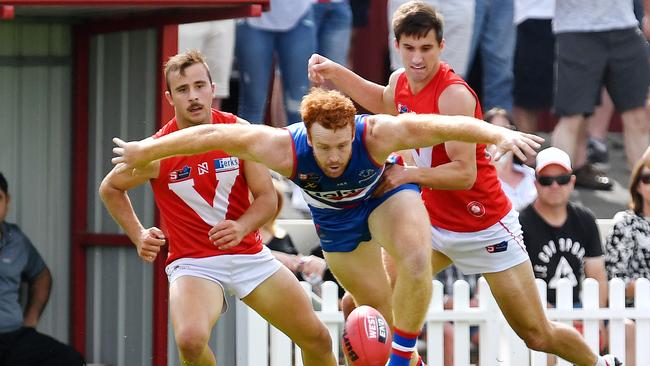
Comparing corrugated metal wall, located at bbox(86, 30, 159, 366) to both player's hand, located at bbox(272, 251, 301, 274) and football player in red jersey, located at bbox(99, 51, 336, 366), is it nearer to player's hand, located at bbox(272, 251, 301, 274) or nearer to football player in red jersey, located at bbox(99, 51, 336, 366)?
player's hand, located at bbox(272, 251, 301, 274)

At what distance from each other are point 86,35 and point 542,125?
5.33 metres

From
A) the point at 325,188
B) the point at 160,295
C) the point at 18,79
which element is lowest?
the point at 160,295

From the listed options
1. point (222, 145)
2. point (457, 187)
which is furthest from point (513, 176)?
point (222, 145)

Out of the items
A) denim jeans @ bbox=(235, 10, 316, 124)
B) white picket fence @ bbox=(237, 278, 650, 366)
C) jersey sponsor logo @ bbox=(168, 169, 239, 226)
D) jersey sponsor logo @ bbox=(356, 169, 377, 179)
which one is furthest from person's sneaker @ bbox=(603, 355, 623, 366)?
denim jeans @ bbox=(235, 10, 316, 124)

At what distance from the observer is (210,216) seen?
31.9 feet

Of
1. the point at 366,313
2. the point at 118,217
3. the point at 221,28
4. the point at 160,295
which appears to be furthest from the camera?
the point at 221,28

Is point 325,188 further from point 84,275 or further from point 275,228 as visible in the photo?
point 84,275

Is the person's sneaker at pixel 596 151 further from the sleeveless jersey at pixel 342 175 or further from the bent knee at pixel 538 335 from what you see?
the sleeveless jersey at pixel 342 175

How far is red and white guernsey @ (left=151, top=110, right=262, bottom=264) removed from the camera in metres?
9.70

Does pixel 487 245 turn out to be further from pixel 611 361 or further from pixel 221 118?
pixel 221 118

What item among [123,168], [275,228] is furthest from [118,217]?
[275,228]

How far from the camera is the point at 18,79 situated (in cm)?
1227

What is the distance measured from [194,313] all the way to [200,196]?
71cm

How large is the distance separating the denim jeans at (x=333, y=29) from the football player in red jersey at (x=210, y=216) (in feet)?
11.3
